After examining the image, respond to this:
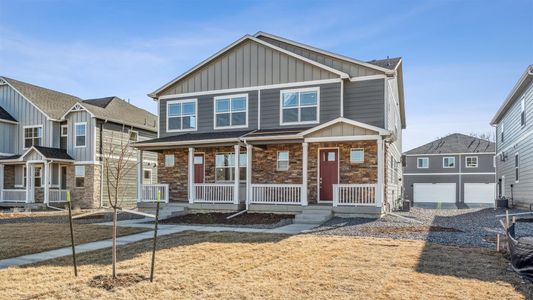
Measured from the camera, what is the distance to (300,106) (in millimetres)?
16406

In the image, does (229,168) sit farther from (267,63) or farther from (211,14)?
(211,14)

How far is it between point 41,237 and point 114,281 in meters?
6.02

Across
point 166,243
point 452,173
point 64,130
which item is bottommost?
point 166,243

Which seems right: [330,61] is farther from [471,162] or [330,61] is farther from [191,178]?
[471,162]

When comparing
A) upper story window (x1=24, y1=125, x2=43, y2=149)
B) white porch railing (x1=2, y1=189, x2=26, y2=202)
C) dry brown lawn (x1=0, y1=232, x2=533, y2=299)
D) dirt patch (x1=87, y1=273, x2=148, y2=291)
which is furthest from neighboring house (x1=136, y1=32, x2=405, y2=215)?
white porch railing (x1=2, y1=189, x2=26, y2=202)

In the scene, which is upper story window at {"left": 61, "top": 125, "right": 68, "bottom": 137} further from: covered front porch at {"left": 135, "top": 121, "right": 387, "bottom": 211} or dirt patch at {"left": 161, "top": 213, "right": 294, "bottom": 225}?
dirt patch at {"left": 161, "top": 213, "right": 294, "bottom": 225}

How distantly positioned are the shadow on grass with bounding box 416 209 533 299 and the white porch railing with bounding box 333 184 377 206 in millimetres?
5526

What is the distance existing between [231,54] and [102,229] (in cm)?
941

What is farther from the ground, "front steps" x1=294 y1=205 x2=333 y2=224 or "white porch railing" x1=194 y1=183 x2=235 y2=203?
"white porch railing" x1=194 y1=183 x2=235 y2=203

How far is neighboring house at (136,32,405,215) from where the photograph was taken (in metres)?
14.8

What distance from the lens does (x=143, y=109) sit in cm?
2944

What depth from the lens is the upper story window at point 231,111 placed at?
1747 centimetres

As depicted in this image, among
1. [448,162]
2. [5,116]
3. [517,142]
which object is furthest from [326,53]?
[448,162]

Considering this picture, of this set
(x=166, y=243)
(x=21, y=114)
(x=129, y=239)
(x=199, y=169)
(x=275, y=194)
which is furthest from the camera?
(x=21, y=114)
